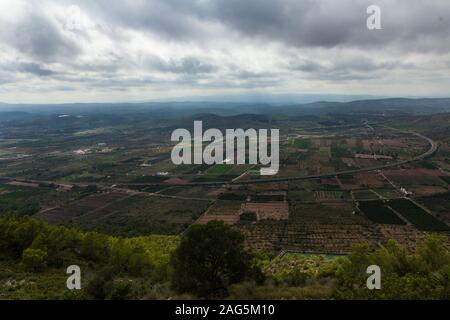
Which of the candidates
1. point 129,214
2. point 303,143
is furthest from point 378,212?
point 303,143

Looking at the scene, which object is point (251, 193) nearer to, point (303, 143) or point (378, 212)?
point (378, 212)

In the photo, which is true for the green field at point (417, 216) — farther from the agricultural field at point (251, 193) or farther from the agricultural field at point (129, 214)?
the agricultural field at point (129, 214)

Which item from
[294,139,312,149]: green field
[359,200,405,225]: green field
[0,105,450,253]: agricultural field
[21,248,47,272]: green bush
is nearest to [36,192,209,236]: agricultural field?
[0,105,450,253]: agricultural field

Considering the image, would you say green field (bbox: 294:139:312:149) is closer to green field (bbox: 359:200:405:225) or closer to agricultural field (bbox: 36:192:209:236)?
green field (bbox: 359:200:405:225)

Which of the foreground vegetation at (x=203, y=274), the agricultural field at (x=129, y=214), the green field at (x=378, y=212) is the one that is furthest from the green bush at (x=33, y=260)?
the green field at (x=378, y=212)

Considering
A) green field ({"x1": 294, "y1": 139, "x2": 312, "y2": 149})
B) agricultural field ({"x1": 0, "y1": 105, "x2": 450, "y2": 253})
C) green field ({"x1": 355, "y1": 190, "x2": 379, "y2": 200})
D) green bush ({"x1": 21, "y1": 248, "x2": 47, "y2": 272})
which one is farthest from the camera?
green field ({"x1": 294, "y1": 139, "x2": 312, "y2": 149})
